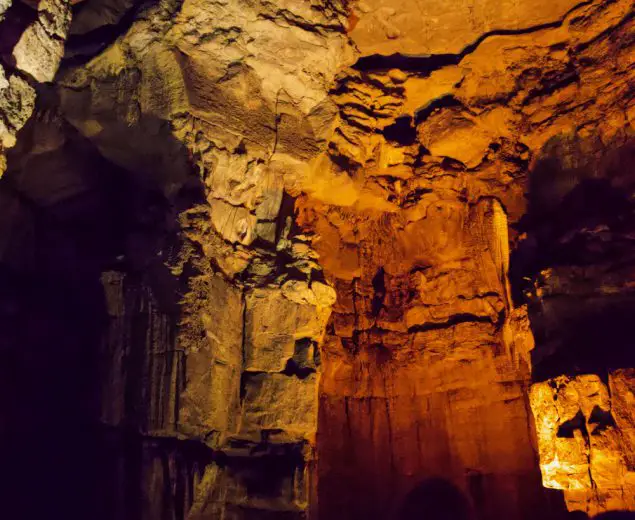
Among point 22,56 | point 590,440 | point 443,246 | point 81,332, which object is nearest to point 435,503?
point 590,440

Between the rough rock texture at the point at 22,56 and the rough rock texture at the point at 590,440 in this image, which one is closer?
the rough rock texture at the point at 22,56

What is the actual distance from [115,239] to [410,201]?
188 inches

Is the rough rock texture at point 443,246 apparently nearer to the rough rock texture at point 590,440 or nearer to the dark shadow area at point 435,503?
the dark shadow area at point 435,503

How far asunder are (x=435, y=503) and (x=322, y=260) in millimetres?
4115

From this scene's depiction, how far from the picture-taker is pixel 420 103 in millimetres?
9609

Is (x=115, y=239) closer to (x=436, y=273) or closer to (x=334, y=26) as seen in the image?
(x=334, y=26)

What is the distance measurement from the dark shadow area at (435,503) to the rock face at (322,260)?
4 cm

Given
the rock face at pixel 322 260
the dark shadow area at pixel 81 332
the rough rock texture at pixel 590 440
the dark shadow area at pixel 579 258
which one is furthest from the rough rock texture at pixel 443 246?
the dark shadow area at pixel 81 332

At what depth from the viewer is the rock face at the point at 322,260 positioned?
6.37m

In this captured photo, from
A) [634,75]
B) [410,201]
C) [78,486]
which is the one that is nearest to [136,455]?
[78,486]

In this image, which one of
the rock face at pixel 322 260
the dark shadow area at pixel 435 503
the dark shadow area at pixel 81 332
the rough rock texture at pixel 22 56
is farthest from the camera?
the dark shadow area at pixel 435 503

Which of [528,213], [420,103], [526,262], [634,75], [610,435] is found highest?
[420,103]

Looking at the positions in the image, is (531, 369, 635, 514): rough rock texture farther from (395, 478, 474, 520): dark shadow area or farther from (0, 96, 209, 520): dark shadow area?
(0, 96, 209, 520): dark shadow area

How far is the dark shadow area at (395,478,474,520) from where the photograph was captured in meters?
8.04
